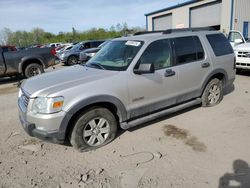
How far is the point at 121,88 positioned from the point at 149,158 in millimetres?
1205

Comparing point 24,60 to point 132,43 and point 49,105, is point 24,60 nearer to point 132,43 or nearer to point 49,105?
point 132,43

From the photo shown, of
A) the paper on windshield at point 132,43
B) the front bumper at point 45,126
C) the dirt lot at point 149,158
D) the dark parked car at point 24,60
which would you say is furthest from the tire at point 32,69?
the front bumper at point 45,126

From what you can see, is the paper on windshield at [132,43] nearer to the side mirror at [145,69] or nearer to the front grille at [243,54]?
the side mirror at [145,69]

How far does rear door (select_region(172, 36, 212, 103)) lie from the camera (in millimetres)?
4758

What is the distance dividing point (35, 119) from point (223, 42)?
15.0ft

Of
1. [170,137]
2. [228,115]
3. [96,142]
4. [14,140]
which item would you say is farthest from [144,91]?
[14,140]

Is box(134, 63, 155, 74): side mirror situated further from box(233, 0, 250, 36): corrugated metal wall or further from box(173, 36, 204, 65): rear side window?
box(233, 0, 250, 36): corrugated metal wall

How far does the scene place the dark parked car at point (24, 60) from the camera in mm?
10320

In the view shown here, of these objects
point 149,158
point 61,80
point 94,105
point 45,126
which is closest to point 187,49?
point 94,105

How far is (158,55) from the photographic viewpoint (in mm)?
4473

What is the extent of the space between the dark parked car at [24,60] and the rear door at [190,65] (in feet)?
25.4

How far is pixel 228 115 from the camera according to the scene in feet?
17.1

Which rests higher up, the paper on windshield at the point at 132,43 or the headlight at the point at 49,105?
the paper on windshield at the point at 132,43

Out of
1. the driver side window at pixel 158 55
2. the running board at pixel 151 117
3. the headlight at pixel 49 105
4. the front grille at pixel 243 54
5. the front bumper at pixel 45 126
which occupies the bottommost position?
the running board at pixel 151 117
